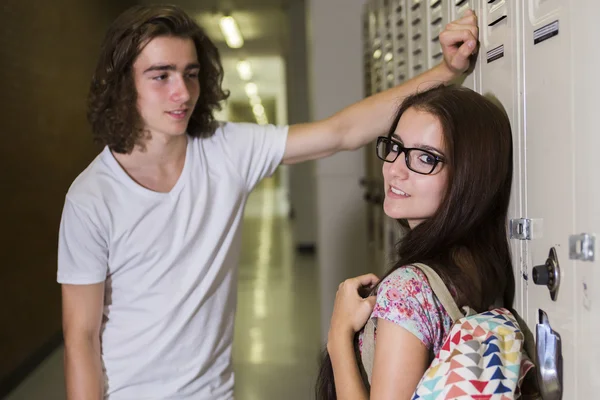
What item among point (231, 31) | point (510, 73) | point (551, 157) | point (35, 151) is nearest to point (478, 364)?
point (551, 157)

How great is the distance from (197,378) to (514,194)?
3.08 ft

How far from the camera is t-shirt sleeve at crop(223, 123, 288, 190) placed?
191cm

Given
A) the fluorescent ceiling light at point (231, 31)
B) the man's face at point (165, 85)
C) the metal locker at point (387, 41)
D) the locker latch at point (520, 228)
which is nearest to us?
the locker latch at point (520, 228)

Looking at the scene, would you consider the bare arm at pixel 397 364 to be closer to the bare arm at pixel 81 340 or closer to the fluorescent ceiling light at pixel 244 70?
the bare arm at pixel 81 340

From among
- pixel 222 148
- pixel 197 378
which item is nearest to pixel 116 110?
pixel 222 148

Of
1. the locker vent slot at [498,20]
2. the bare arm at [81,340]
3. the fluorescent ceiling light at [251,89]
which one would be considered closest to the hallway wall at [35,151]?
the bare arm at [81,340]

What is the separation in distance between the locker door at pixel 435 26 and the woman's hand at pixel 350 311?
34.5 inches

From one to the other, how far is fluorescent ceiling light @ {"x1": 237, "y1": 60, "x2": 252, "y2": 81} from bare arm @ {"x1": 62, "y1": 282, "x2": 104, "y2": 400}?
39.3ft

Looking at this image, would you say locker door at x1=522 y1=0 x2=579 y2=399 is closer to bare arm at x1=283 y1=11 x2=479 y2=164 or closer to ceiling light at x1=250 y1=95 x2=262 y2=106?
bare arm at x1=283 y1=11 x2=479 y2=164

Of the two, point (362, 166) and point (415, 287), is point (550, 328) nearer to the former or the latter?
point (415, 287)

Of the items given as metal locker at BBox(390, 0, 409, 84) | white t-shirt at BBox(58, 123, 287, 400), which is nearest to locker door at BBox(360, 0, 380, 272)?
metal locker at BBox(390, 0, 409, 84)

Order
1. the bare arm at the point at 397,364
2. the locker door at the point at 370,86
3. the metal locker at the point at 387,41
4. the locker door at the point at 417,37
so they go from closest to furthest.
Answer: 1. the bare arm at the point at 397,364
2. the locker door at the point at 417,37
3. the metal locker at the point at 387,41
4. the locker door at the point at 370,86

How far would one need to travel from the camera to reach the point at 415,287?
4.01 ft

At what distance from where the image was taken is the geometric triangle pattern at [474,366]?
106cm
